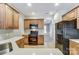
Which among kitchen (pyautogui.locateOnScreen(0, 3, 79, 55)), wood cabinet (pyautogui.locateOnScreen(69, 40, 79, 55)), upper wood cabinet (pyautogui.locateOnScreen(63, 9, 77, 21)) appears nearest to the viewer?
kitchen (pyautogui.locateOnScreen(0, 3, 79, 55))

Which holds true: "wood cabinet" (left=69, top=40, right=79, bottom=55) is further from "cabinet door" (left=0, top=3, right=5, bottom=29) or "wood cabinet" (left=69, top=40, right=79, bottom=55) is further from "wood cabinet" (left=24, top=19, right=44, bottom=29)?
"wood cabinet" (left=24, top=19, right=44, bottom=29)

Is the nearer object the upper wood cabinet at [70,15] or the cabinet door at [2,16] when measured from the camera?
the cabinet door at [2,16]

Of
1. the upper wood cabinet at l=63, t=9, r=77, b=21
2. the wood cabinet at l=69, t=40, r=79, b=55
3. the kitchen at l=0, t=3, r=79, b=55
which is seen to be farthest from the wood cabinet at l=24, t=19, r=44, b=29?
the wood cabinet at l=69, t=40, r=79, b=55

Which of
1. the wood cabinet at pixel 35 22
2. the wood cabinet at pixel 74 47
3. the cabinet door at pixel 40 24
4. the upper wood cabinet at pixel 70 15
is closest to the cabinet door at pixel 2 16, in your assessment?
the wood cabinet at pixel 74 47

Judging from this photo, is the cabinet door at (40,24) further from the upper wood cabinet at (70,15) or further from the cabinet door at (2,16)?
the cabinet door at (2,16)

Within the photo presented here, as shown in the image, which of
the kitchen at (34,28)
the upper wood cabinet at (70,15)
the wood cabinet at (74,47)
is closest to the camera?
the kitchen at (34,28)

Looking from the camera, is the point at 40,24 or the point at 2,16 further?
the point at 40,24

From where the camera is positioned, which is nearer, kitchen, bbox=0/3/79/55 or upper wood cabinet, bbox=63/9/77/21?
kitchen, bbox=0/3/79/55

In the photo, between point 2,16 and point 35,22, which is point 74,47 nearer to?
point 2,16

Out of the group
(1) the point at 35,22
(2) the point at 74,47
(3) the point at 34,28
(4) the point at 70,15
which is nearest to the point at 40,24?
(1) the point at 35,22

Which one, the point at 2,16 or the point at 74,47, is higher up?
the point at 2,16
